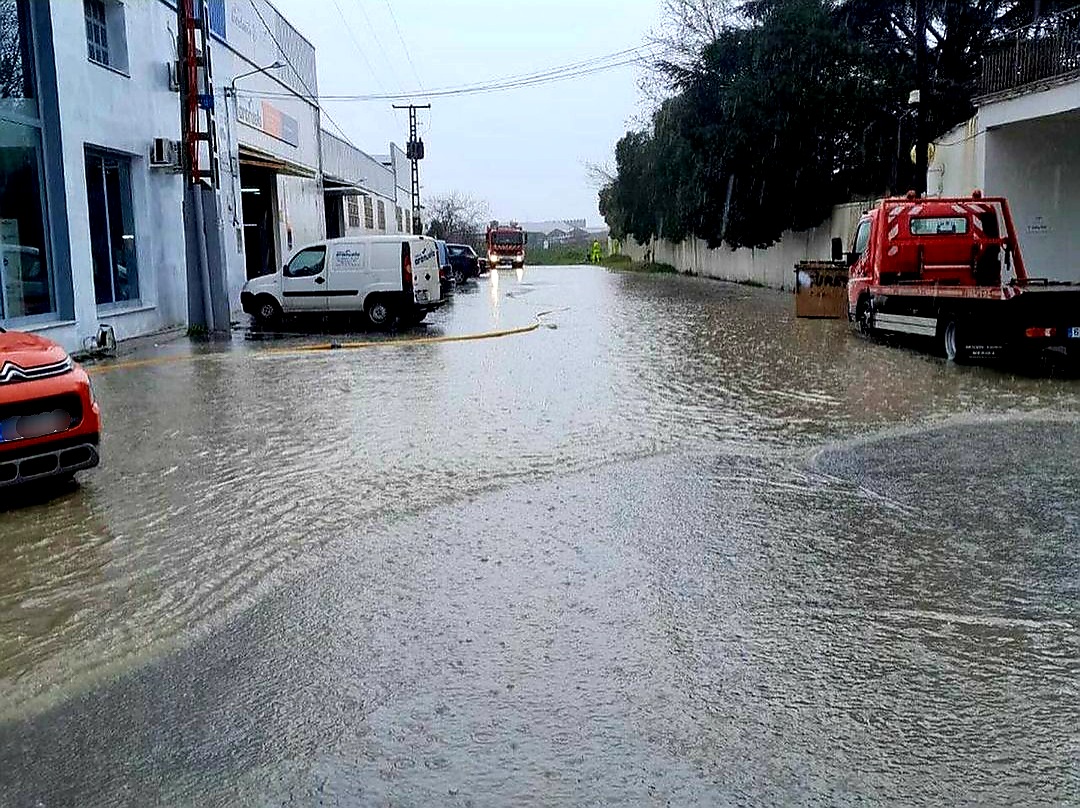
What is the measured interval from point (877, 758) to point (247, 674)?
253 centimetres

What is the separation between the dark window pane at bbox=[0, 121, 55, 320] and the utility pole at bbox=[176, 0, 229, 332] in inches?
160

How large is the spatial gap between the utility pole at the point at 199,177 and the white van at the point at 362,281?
1410 mm

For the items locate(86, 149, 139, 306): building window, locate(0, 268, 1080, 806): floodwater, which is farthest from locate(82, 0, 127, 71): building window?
locate(0, 268, 1080, 806): floodwater

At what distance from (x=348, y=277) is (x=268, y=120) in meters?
11.9

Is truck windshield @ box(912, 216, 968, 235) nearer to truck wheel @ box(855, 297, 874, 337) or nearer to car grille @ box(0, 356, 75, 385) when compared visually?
truck wheel @ box(855, 297, 874, 337)

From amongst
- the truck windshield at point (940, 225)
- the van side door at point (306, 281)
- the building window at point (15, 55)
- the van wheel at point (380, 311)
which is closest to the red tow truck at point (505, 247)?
the van side door at point (306, 281)

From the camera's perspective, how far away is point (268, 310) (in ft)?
72.9

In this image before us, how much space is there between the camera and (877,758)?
147 inches

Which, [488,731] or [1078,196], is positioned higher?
[1078,196]

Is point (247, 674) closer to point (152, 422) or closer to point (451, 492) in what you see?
point (451, 492)

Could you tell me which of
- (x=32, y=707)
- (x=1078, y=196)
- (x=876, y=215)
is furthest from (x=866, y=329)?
(x=32, y=707)

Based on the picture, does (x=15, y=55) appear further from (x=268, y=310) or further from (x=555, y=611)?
(x=555, y=611)

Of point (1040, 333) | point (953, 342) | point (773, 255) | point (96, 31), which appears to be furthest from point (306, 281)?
point (773, 255)

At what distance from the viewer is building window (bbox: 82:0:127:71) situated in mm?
18484
